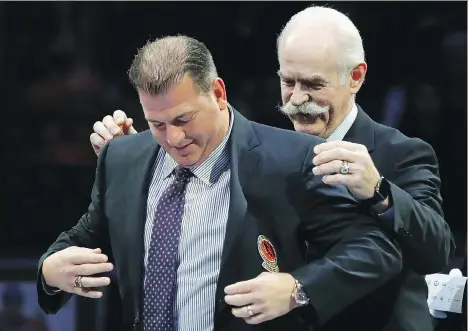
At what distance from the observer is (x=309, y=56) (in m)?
2.38

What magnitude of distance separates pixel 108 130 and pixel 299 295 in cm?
83

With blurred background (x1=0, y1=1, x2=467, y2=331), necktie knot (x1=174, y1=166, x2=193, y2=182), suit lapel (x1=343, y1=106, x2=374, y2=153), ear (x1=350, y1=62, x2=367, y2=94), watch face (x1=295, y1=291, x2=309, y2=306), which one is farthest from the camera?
blurred background (x1=0, y1=1, x2=467, y2=331)

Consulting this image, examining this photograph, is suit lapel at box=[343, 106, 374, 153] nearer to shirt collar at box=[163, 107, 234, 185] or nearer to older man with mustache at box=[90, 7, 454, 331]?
older man with mustache at box=[90, 7, 454, 331]

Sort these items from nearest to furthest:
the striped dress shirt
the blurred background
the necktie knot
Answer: the striped dress shirt → the necktie knot → the blurred background

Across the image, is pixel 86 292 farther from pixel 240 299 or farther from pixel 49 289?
pixel 240 299

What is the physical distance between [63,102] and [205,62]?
9.09ft

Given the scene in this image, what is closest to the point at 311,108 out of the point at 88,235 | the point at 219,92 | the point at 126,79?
the point at 219,92

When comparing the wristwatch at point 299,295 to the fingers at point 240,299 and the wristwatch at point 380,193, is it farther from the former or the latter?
the wristwatch at point 380,193

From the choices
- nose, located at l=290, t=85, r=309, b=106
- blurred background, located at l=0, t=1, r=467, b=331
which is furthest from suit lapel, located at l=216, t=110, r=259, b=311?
blurred background, located at l=0, t=1, r=467, b=331

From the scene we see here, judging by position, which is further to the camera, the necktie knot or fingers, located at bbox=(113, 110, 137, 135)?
fingers, located at bbox=(113, 110, 137, 135)

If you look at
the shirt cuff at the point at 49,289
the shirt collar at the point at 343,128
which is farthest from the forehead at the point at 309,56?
the shirt cuff at the point at 49,289

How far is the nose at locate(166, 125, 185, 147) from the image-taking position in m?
1.93

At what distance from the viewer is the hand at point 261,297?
175cm

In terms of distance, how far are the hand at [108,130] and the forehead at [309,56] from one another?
467 mm
